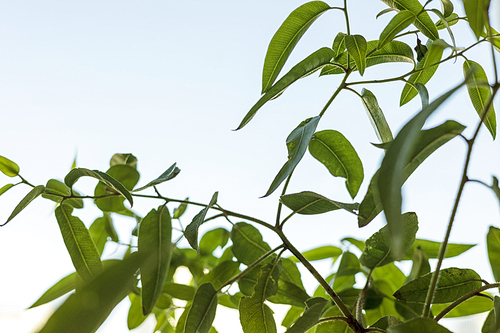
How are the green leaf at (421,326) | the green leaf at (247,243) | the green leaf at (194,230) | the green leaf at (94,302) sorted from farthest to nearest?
1. the green leaf at (247,243)
2. the green leaf at (194,230)
3. the green leaf at (421,326)
4. the green leaf at (94,302)

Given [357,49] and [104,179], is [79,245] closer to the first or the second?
[104,179]

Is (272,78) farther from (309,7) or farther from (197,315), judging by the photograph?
(197,315)

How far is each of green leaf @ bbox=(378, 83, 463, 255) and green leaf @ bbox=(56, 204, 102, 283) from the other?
0.25 m

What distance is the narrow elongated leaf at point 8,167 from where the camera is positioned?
0.39m

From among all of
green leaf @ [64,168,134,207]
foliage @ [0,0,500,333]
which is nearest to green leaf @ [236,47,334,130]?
foliage @ [0,0,500,333]

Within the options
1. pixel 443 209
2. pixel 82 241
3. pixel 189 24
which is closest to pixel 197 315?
pixel 82 241

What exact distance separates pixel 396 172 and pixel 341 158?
0.23 metres

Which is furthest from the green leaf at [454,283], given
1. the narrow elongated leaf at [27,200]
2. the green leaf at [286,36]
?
the narrow elongated leaf at [27,200]

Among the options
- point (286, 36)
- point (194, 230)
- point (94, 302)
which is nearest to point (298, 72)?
point (286, 36)

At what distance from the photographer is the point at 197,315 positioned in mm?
321

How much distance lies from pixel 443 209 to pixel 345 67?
50 cm

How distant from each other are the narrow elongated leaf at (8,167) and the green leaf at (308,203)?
28 cm

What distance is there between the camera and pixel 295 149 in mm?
296

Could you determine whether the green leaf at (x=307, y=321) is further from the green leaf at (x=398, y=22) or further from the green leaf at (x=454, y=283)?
the green leaf at (x=398, y=22)
